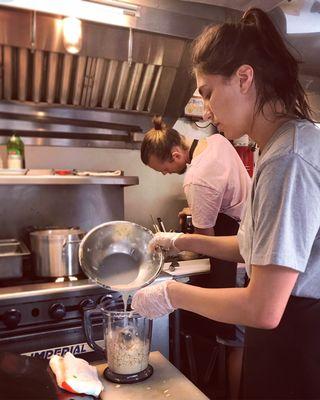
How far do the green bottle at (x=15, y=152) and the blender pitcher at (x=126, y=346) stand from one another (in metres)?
1.38

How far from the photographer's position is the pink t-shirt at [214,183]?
1.91 meters

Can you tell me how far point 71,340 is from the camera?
1602mm

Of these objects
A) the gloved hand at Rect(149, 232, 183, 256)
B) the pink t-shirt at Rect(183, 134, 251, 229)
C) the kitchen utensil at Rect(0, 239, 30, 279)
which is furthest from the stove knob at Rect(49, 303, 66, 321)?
the pink t-shirt at Rect(183, 134, 251, 229)

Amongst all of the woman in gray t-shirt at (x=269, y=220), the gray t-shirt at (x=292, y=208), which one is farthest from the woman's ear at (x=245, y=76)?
the gray t-shirt at (x=292, y=208)

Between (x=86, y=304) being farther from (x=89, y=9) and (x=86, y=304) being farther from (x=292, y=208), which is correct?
(x=89, y=9)

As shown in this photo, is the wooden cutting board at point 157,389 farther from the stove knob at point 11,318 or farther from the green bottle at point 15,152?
the green bottle at point 15,152

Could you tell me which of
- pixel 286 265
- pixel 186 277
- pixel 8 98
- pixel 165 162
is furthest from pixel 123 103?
pixel 286 265

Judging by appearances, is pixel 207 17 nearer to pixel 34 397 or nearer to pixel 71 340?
pixel 71 340

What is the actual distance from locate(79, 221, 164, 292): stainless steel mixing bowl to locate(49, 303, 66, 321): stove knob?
11.5 inches

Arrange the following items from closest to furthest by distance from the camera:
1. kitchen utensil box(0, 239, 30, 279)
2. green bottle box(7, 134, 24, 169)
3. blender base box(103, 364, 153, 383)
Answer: blender base box(103, 364, 153, 383) < kitchen utensil box(0, 239, 30, 279) < green bottle box(7, 134, 24, 169)

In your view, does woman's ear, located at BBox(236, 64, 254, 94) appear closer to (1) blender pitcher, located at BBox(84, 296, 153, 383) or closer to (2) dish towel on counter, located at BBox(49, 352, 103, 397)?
(1) blender pitcher, located at BBox(84, 296, 153, 383)

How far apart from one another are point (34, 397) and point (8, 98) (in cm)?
175

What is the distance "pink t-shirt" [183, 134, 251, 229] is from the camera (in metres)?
1.91

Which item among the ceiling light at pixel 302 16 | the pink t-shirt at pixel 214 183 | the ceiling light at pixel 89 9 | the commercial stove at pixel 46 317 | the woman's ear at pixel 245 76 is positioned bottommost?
the commercial stove at pixel 46 317
